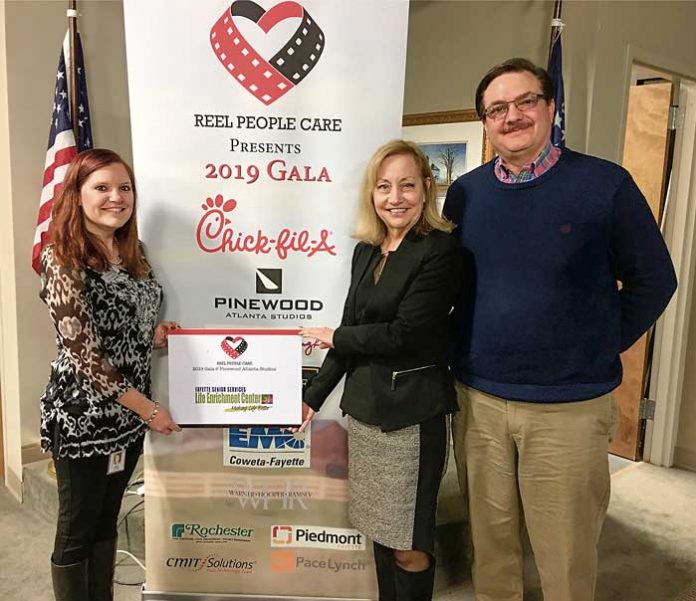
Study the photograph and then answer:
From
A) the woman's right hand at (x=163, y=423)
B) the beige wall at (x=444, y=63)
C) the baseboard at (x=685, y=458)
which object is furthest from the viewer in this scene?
the baseboard at (x=685, y=458)

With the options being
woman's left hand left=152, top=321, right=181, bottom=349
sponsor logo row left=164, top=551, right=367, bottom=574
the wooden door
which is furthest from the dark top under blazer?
the wooden door

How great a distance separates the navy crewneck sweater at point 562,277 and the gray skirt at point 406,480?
8.7 inches

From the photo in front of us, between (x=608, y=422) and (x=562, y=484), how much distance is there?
0.20 metres

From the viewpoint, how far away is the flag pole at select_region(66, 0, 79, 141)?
2266 mm

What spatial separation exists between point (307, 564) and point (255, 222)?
109 cm

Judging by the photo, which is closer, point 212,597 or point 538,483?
point 538,483

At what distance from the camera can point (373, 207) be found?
1759 millimetres

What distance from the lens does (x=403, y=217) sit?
1.67 m

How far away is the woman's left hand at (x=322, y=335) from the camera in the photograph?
181cm

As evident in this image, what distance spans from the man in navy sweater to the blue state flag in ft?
2.35

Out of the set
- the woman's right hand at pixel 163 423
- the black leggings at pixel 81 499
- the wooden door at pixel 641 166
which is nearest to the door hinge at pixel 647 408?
the wooden door at pixel 641 166

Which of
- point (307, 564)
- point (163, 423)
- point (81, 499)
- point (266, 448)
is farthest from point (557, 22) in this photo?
point (81, 499)

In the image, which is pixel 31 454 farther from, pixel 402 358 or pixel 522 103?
pixel 522 103

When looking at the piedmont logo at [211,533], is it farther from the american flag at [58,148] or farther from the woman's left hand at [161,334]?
the american flag at [58,148]
